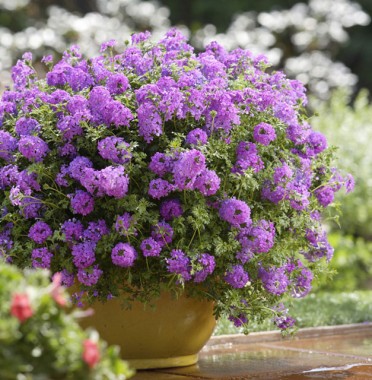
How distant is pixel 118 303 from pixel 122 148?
76 cm

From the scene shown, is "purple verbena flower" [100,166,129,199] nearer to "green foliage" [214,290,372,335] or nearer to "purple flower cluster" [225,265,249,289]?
"purple flower cluster" [225,265,249,289]

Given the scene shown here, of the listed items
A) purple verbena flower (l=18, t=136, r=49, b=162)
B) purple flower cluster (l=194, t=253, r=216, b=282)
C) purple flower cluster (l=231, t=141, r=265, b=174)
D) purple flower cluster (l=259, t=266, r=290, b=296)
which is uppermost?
purple verbena flower (l=18, t=136, r=49, b=162)

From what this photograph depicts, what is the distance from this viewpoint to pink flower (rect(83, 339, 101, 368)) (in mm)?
1724

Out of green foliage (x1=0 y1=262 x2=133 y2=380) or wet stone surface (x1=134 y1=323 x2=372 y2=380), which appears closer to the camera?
green foliage (x1=0 y1=262 x2=133 y2=380)

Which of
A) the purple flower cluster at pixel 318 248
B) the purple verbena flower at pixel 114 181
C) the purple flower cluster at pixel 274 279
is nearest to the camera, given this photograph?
the purple verbena flower at pixel 114 181

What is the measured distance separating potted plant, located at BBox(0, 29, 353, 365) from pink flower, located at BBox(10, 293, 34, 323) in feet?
4.98

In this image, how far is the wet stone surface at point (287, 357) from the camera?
3678 millimetres

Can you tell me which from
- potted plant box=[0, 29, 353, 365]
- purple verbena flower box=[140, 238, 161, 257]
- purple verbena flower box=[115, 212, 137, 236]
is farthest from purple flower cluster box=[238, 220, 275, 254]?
purple verbena flower box=[115, 212, 137, 236]

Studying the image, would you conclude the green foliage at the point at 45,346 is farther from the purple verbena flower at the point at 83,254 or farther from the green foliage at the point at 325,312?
the green foliage at the point at 325,312

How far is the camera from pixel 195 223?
11.0ft

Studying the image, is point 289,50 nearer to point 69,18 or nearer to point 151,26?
point 151,26

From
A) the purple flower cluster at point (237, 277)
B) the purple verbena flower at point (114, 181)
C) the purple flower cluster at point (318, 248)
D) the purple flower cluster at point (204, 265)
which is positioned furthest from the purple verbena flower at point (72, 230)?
the purple flower cluster at point (318, 248)

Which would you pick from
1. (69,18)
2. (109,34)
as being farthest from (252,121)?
(69,18)

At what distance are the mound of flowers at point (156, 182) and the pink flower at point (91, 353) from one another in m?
1.55
